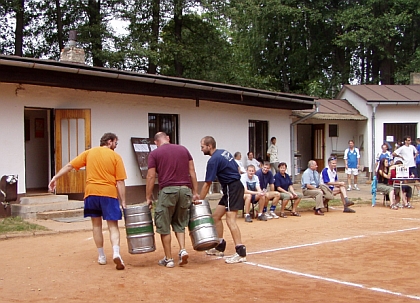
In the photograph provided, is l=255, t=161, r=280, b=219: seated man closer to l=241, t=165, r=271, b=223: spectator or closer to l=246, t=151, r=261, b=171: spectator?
l=241, t=165, r=271, b=223: spectator

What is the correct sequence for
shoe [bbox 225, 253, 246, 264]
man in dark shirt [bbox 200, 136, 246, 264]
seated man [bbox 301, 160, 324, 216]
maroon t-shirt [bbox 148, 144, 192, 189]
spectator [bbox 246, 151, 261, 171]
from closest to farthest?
1. maroon t-shirt [bbox 148, 144, 192, 189]
2. shoe [bbox 225, 253, 246, 264]
3. man in dark shirt [bbox 200, 136, 246, 264]
4. seated man [bbox 301, 160, 324, 216]
5. spectator [bbox 246, 151, 261, 171]

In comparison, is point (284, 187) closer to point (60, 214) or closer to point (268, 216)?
point (268, 216)

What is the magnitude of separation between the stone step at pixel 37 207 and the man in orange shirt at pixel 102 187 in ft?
15.9

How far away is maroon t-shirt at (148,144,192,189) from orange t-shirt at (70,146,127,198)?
47 cm

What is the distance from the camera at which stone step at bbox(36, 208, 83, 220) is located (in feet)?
39.9

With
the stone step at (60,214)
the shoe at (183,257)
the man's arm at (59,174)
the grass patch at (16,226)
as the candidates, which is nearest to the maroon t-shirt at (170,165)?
the shoe at (183,257)

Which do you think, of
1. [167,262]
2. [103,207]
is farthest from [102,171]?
[167,262]

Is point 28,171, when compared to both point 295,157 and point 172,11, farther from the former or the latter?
point 172,11

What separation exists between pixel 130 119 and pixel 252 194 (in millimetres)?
4353

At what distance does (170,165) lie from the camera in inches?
306

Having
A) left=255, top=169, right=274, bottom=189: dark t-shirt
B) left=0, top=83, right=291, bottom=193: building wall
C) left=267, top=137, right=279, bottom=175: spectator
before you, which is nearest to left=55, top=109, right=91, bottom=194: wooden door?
left=0, top=83, right=291, bottom=193: building wall

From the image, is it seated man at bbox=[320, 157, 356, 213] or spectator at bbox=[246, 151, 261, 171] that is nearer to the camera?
seated man at bbox=[320, 157, 356, 213]

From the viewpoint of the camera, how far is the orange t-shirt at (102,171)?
7641 millimetres

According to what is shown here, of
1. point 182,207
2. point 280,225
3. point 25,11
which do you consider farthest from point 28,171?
point 25,11
